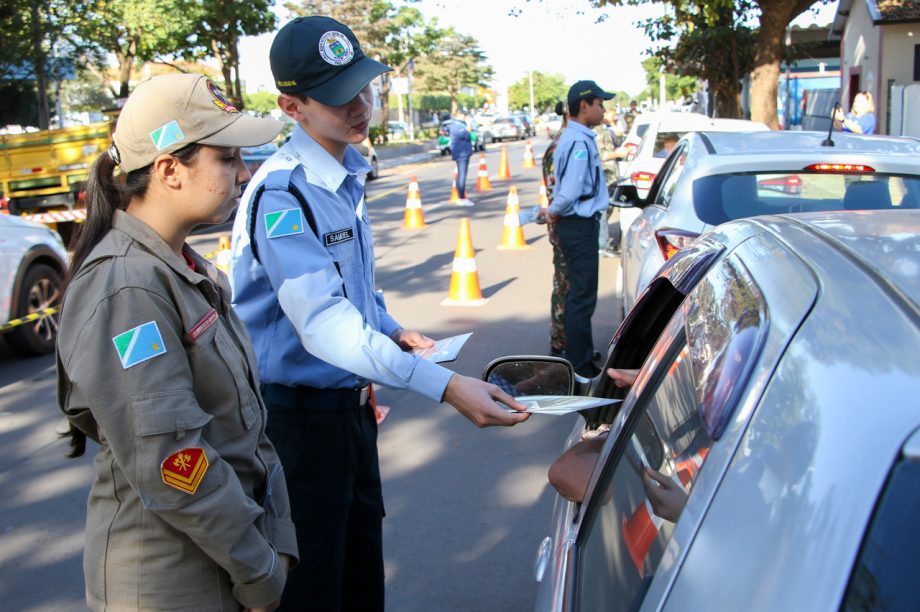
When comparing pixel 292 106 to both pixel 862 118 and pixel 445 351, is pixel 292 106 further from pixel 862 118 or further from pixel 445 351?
pixel 862 118

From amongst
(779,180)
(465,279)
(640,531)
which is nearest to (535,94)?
(465,279)

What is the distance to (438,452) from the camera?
5426mm

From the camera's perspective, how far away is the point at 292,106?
105 inches

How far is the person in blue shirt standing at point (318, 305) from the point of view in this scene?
241 cm

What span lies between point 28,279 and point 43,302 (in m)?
0.33

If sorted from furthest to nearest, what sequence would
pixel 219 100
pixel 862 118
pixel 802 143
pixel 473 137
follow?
pixel 473 137 < pixel 862 118 < pixel 802 143 < pixel 219 100

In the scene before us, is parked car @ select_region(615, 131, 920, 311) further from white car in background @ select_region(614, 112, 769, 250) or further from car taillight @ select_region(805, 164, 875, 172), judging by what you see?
white car in background @ select_region(614, 112, 769, 250)

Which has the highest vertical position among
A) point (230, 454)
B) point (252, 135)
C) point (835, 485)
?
point (252, 135)

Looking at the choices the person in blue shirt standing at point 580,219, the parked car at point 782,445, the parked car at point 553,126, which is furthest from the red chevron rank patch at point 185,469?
the parked car at point 553,126

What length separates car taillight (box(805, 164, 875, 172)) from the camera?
15.6 feet

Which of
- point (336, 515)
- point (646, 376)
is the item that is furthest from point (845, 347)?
point (336, 515)

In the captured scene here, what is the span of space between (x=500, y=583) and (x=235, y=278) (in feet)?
6.53

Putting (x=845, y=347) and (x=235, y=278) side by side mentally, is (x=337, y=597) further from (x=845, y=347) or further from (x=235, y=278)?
(x=845, y=347)

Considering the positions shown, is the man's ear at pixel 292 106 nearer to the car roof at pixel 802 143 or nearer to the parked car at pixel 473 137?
the car roof at pixel 802 143
